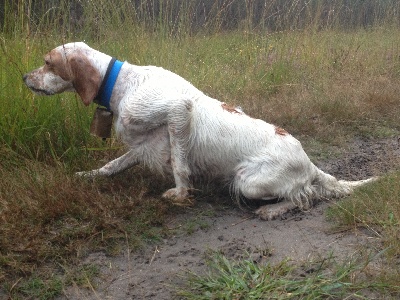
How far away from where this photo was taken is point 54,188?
384cm

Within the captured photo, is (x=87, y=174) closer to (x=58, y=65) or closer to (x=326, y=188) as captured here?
(x=58, y=65)

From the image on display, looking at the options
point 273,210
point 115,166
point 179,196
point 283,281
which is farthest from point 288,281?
point 115,166

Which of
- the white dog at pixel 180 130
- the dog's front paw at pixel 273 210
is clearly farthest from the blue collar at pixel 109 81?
the dog's front paw at pixel 273 210

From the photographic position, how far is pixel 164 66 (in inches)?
246

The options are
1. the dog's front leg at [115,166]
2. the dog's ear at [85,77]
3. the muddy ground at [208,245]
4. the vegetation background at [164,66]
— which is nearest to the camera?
the muddy ground at [208,245]

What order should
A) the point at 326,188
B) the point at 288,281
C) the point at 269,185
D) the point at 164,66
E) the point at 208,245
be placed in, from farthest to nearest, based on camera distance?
1. the point at 164,66
2. the point at 326,188
3. the point at 269,185
4. the point at 208,245
5. the point at 288,281

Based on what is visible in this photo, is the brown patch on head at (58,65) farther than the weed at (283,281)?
Yes

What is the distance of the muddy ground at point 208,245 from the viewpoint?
3.04 meters

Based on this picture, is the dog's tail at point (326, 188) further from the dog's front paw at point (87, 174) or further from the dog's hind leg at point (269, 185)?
the dog's front paw at point (87, 174)

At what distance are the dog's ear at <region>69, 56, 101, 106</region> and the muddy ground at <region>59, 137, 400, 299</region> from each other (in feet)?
3.18

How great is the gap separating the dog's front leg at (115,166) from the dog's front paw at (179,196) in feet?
1.24

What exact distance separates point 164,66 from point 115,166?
2.22 m

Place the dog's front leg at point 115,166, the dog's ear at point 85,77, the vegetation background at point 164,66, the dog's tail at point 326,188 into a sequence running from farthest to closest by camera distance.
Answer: the dog's front leg at point 115,166, the dog's tail at point 326,188, the dog's ear at point 85,77, the vegetation background at point 164,66

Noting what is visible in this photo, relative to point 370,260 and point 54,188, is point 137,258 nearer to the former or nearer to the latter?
point 54,188
